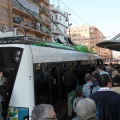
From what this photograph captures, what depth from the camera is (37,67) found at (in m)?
6.06

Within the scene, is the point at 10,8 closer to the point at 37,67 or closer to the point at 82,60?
the point at 82,60

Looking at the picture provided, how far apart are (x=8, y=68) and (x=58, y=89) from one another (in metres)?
2.01

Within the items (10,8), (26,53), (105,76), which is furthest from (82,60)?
(10,8)

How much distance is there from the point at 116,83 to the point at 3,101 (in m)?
2.86

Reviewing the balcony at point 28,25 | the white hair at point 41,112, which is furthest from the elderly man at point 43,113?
the balcony at point 28,25

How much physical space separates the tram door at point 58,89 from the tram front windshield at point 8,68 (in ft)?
4.05

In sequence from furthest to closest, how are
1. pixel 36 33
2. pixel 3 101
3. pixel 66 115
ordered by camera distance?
1. pixel 36 33
2. pixel 66 115
3. pixel 3 101

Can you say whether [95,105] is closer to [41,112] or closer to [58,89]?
[41,112]

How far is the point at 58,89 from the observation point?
299 inches

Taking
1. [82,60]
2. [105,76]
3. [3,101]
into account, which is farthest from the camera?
[82,60]

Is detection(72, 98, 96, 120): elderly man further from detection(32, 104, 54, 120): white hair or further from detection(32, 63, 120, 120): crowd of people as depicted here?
detection(32, 104, 54, 120): white hair

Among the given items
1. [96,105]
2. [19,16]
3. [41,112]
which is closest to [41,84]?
[96,105]

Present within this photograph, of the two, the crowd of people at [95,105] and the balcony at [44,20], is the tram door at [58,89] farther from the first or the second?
the balcony at [44,20]

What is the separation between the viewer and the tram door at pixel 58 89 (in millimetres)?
7074
